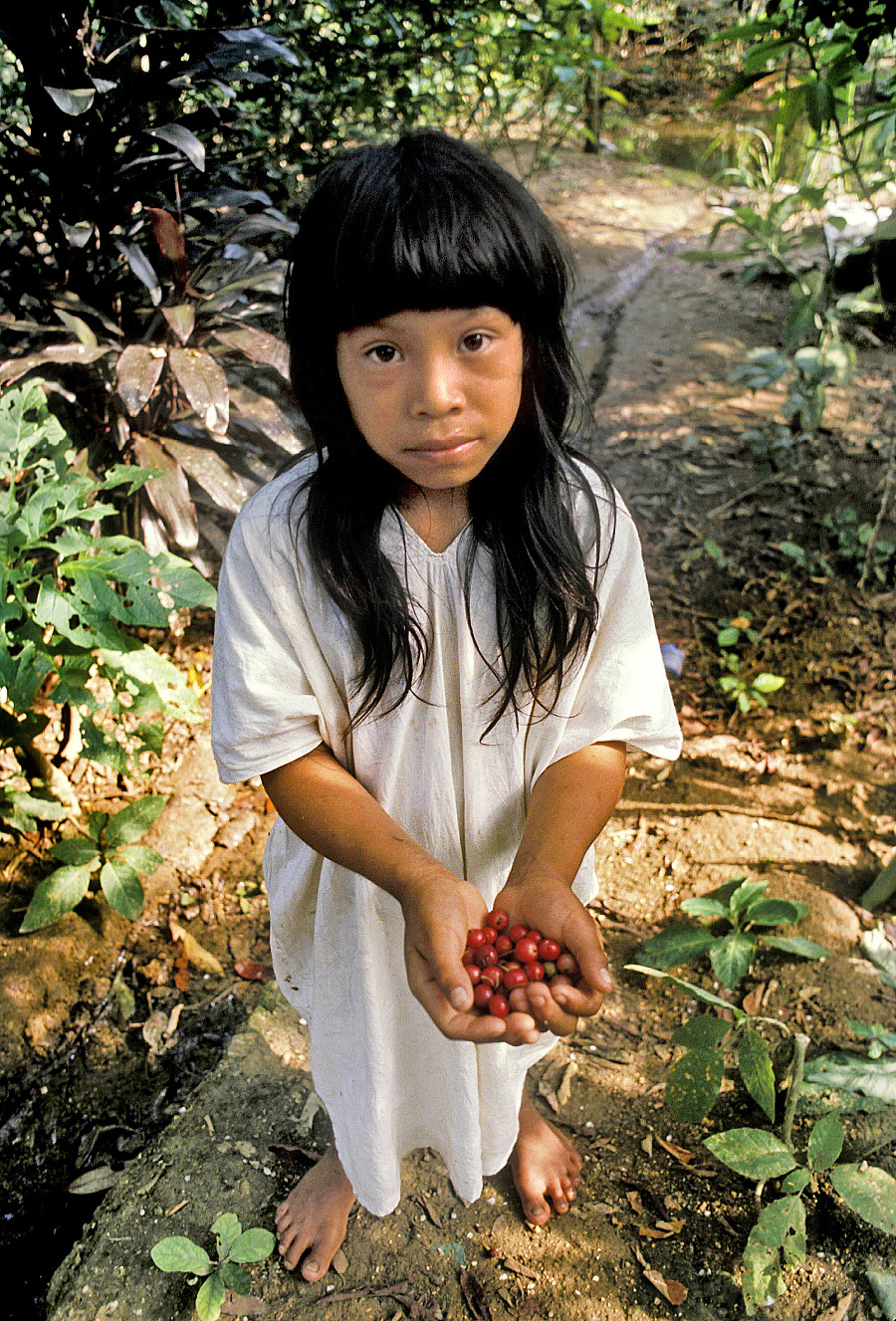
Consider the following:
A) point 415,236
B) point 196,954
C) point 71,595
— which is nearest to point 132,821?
point 196,954

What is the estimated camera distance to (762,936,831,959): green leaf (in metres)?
2.20

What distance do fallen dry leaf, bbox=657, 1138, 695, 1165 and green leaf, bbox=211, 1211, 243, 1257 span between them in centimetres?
88

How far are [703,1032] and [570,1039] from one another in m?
0.49

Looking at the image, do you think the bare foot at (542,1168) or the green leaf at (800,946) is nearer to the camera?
the bare foot at (542,1168)

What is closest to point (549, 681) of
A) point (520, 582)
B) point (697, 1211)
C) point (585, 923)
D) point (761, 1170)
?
point (520, 582)

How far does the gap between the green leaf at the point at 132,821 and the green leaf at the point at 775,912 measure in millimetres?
1507

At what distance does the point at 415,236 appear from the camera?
3.47ft

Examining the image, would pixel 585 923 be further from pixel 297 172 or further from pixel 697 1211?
pixel 297 172

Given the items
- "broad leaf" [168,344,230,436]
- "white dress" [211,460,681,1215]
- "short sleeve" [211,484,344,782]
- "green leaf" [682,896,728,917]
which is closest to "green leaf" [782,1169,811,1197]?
"white dress" [211,460,681,1215]

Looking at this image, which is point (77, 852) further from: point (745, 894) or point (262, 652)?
point (745, 894)

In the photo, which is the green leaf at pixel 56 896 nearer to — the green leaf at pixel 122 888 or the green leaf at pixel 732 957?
the green leaf at pixel 122 888

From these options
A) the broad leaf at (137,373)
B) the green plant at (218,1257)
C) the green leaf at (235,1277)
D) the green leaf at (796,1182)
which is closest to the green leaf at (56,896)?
the green plant at (218,1257)

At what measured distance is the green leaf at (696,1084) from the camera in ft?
5.91

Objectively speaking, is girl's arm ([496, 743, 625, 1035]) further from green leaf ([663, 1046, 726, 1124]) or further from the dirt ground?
the dirt ground
